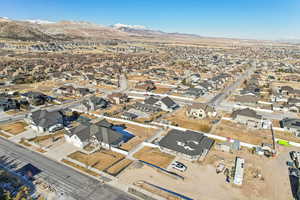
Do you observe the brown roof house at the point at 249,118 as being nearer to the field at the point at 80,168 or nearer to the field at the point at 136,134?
the field at the point at 136,134

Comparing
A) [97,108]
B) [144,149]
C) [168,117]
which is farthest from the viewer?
[97,108]

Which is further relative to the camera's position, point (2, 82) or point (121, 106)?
point (2, 82)

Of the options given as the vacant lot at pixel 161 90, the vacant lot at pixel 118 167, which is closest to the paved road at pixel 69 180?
the vacant lot at pixel 118 167

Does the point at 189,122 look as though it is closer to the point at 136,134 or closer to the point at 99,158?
the point at 136,134

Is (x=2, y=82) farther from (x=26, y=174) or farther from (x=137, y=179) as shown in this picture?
(x=137, y=179)

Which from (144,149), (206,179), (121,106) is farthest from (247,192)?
(121,106)

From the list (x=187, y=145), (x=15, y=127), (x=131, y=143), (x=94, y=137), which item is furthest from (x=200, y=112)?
(x=15, y=127)
